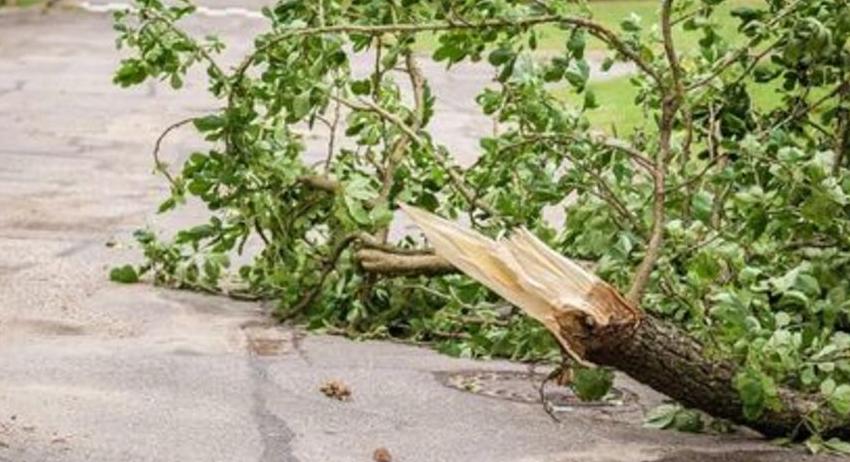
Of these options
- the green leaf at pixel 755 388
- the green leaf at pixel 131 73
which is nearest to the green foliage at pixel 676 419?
the green leaf at pixel 755 388

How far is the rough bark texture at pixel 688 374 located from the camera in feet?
21.3

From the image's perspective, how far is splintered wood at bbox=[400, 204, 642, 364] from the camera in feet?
20.6

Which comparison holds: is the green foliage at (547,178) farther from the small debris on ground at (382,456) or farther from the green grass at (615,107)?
the green grass at (615,107)

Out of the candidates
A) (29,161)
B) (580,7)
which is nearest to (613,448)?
(580,7)

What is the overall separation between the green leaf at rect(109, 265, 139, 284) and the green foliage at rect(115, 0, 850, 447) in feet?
0.30

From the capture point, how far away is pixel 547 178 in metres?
7.91

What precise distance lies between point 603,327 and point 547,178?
5.38 ft

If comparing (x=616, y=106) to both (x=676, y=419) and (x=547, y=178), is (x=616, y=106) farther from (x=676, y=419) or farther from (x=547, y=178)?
(x=676, y=419)

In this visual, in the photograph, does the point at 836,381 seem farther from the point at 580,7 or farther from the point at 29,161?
the point at 29,161

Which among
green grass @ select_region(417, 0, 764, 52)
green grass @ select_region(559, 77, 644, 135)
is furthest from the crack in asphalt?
green grass @ select_region(417, 0, 764, 52)

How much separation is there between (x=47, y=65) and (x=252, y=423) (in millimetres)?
17409

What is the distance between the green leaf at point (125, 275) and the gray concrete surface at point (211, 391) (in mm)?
136

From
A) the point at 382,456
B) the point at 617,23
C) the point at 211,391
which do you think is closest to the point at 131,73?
the point at 211,391

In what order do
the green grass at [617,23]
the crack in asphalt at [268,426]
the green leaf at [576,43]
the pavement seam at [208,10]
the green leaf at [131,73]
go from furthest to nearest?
the pavement seam at [208,10]
the green grass at [617,23]
the green leaf at [131,73]
the green leaf at [576,43]
the crack in asphalt at [268,426]
